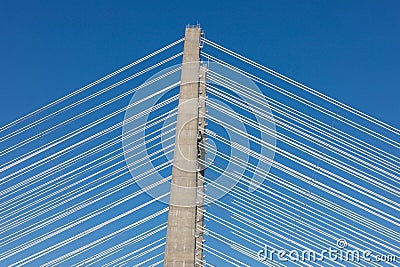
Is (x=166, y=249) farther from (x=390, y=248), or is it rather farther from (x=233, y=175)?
(x=390, y=248)

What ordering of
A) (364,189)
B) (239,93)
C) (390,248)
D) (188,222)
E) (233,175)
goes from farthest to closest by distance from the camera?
(239,93), (233,175), (188,222), (364,189), (390,248)

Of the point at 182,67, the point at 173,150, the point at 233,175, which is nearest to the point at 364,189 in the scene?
the point at 233,175

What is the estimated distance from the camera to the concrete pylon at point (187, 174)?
964cm

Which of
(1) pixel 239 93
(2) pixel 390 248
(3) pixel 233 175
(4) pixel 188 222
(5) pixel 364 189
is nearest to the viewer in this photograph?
(2) pixel 390 248

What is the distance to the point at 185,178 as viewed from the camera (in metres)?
10.1

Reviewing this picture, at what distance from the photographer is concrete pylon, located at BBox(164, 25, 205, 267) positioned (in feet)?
31.6

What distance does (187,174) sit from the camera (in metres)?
10.1

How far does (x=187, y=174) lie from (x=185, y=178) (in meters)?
0.08

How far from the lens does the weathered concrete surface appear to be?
9.63 metres

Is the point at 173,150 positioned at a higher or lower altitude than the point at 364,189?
higher

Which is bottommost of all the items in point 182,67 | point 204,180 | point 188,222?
point 188,222

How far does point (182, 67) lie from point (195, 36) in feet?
2.78

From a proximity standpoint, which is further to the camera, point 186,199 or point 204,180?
point 204,180

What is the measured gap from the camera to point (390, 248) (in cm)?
862
